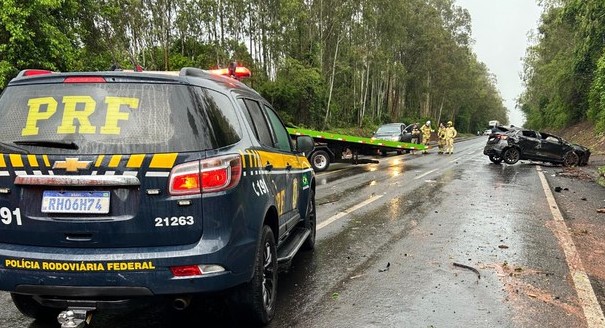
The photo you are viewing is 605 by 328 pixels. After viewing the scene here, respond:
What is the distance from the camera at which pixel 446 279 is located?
505cm

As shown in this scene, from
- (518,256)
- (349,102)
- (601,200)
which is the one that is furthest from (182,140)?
(349,102)

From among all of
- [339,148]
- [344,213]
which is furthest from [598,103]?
[344,213]

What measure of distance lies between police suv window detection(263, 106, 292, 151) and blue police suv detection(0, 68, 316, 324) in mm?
1612

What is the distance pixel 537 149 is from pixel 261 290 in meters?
19.2

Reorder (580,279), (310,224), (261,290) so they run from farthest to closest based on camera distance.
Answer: (310,224) → (580,279) → (261,290)

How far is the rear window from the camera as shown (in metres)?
3.09

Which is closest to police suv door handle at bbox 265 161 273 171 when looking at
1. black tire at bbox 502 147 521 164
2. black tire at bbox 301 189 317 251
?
black tire at bbox 301 189 317 251

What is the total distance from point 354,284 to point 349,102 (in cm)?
4433

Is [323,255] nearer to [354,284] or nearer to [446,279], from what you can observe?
[354,284]

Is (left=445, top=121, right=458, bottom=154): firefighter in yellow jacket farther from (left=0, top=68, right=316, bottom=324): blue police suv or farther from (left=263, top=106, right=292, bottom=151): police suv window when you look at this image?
(left=0, top=68, right=316, bottom=324): blue police suv

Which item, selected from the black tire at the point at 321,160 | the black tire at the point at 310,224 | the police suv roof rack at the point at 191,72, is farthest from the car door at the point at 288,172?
the black tire at the point at 321,160

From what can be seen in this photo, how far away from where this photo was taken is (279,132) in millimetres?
5184

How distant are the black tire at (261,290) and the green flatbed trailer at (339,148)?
37.1 feet

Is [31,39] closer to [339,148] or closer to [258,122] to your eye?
[339,148]
